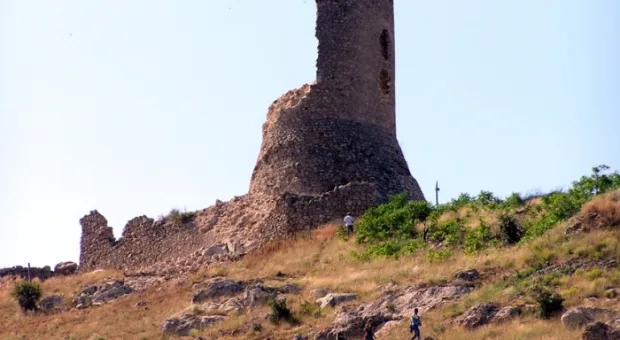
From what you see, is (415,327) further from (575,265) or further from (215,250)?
(215,250)

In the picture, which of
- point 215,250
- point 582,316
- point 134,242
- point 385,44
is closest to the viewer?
point 582,316

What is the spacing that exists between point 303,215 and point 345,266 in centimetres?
356

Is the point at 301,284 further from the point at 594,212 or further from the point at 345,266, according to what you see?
the point at 594,212

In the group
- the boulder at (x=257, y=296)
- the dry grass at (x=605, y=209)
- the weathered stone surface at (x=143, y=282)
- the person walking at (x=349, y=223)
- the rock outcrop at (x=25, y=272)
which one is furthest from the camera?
the rock outcrop at (x=25, y=272)

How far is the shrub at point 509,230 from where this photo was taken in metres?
22.5

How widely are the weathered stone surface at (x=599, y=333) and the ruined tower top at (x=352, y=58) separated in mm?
15012

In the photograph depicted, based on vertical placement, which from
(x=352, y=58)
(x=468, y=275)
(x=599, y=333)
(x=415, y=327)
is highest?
(x=352, y=58)

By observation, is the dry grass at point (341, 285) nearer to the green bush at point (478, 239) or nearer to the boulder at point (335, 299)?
the boulder at point (335, 299)

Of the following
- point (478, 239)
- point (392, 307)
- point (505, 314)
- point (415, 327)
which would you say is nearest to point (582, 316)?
point (505, 314)

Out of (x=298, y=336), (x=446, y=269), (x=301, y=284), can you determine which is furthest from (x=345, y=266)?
(x=298, y=336)

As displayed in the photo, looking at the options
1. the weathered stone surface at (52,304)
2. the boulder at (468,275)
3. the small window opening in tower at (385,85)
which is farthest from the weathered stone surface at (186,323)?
the small window opening in tower at (385,85)

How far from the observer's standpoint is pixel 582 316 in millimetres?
16250

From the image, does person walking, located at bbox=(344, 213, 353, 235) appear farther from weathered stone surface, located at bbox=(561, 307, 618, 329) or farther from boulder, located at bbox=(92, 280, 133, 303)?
weathered stone surface, located at bbox=(561, 307, 618, 329)

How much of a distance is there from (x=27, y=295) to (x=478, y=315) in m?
12.6
